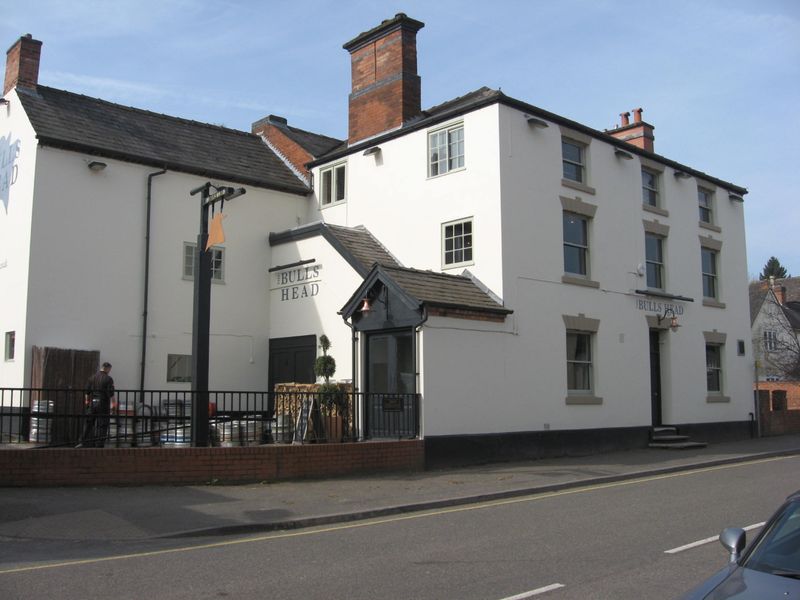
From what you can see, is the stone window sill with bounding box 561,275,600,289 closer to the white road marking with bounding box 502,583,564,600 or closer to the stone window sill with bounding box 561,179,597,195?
the stone window sill with bounding box 561,179,597,195

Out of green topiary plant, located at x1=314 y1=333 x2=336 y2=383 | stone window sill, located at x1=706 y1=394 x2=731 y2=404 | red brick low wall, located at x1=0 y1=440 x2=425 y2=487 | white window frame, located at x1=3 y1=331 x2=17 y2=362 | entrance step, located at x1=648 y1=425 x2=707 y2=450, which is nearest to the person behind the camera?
red brick low wall, located at x1=0 y1=440 x2=425 y2=487

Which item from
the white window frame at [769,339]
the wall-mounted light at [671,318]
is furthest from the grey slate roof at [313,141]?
the white window frame at [769,339]

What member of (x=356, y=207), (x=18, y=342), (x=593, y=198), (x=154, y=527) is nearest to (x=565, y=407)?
(x=593, y=198)

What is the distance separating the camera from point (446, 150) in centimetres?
1966

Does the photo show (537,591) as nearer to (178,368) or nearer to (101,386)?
(101,386)

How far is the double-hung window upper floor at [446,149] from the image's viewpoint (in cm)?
1934

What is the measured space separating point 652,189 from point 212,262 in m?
12.7

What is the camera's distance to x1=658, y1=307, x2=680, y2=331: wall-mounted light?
2209 cm

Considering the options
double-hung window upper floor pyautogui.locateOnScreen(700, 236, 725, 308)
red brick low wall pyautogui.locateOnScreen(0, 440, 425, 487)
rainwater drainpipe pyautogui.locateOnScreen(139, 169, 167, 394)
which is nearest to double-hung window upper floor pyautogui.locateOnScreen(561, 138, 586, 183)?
double-hung window upper floor pyautogui.locateOnScreen(700, 236, 725, 308)

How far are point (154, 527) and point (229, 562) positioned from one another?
7.16ft

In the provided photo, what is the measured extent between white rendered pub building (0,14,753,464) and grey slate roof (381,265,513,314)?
A: 0.06m

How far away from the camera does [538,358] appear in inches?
728

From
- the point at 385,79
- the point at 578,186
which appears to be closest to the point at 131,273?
the point at 385,79

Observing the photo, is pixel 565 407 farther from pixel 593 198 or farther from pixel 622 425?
pixel 593 198
